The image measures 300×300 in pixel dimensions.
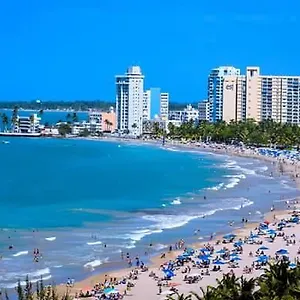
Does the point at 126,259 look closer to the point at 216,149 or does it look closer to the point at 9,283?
the point at 9,283

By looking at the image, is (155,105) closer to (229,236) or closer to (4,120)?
(4,120)

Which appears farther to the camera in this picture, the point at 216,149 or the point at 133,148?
the point at 133,148

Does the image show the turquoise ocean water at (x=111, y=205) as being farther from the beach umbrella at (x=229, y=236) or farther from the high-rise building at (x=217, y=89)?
the high-rise building at (x=217, y=89)

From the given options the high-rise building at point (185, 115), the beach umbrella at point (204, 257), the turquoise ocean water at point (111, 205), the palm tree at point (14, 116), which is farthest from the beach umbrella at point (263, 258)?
the high-rise building at point (185, 115)

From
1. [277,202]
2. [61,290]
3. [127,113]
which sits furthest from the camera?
[127,113]

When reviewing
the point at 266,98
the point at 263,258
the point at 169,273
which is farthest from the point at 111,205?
the point at 266,98

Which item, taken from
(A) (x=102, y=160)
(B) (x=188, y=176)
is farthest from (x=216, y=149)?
(B) (x=188, y=176)

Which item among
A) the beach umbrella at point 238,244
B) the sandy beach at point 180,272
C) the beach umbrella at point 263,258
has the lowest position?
the sandy beach at point 180,272

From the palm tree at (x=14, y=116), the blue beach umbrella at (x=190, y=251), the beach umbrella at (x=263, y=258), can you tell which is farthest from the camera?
the palm tree at (x=14, y=116)
